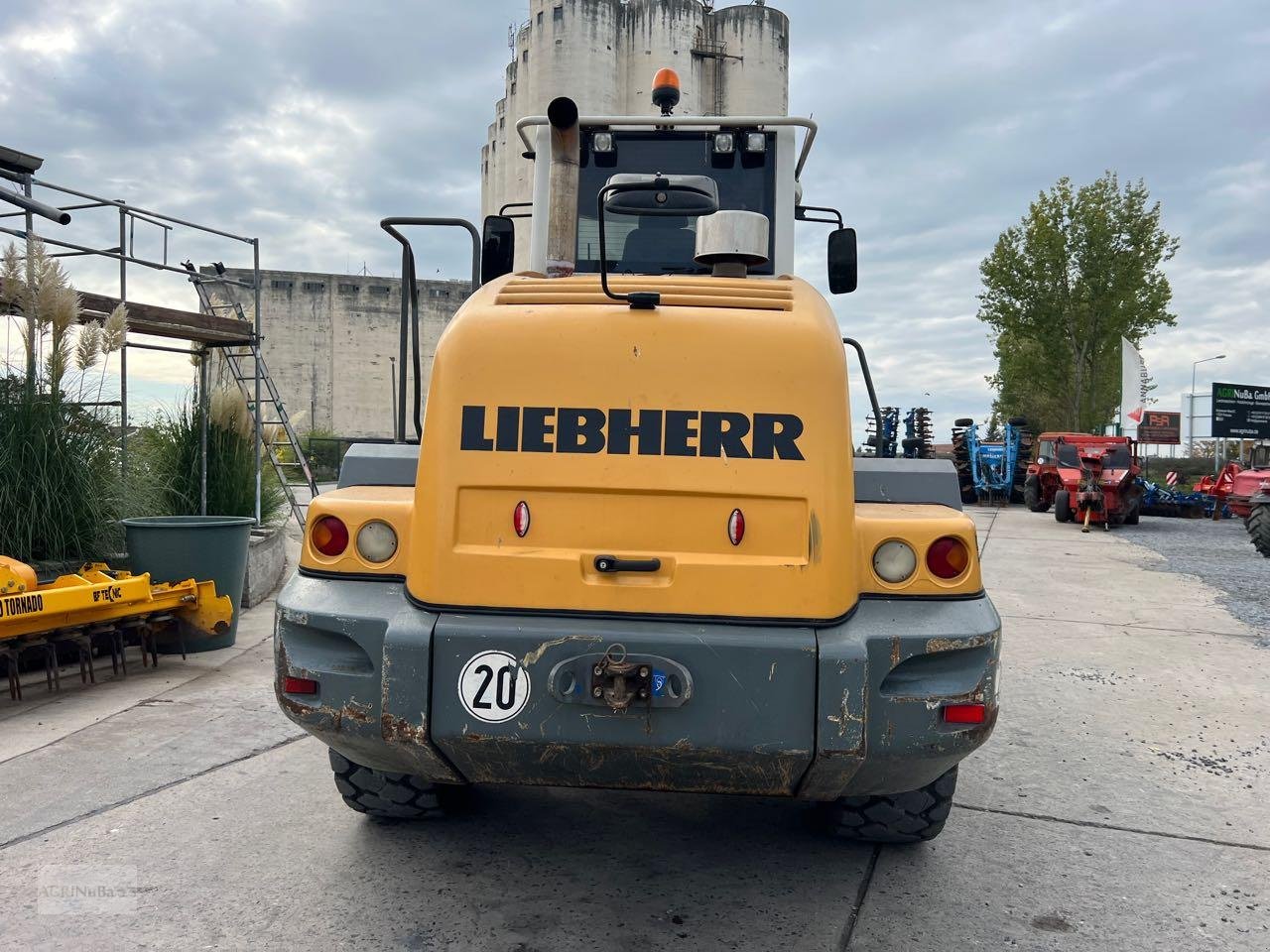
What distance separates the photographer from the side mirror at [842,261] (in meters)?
4.27

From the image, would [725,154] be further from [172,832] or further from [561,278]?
[172,832]

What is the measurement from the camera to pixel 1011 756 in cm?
437

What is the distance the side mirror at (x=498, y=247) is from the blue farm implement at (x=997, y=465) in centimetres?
1883

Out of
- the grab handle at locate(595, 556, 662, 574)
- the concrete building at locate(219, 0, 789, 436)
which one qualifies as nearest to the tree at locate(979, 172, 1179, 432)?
the concrete building at locate(219, 0, 789, 436)

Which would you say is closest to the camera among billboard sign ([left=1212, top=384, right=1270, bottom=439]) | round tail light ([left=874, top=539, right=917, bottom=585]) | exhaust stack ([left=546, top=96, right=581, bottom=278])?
round tail light ([left=874, top=539, right=917, bottom=585])

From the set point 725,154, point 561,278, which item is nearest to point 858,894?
point 561,278

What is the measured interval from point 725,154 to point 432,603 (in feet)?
8.72

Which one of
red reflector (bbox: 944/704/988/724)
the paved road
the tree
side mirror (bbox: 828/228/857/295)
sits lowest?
the paved road

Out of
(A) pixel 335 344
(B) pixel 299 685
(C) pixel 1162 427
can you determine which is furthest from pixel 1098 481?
(A) pixel 335 344

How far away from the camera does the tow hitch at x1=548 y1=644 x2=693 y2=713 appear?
2438mm

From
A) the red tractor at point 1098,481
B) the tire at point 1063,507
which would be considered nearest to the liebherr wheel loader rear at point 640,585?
the red tractor at point 1098,481

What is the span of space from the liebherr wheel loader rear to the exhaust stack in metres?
0.43

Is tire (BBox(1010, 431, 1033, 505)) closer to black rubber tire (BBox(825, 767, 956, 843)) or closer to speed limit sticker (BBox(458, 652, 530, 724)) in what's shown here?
black rubber tire (BBox(825, 767, 956, 843))

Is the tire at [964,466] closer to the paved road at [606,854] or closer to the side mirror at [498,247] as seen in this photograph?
the paved road at [606,854]
